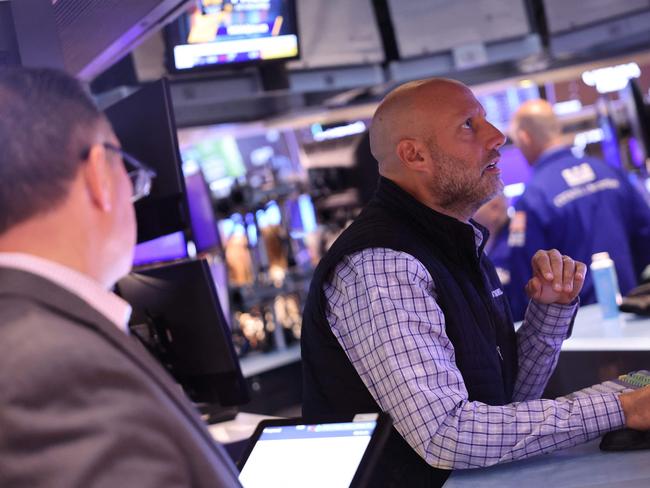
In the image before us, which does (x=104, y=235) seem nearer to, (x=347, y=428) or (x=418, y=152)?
(x=347, y=428)

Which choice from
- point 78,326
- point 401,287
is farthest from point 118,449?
point 401,287

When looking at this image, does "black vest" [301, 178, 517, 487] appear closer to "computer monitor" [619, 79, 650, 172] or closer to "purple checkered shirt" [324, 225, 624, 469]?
"purple checkered shirt" [324, 225, 624, 469]

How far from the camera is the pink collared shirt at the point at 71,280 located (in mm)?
949

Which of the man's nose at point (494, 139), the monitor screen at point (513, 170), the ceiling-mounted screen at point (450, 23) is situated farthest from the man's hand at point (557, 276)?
the monitor screen at point (513, 170)

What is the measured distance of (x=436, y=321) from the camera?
1.81 meters

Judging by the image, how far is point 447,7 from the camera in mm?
5445

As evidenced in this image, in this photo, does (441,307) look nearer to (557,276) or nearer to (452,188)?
(452,188)

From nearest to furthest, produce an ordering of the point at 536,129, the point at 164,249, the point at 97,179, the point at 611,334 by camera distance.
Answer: the point at 97,179 < the point at 164,249 < the point at 611,334 < the point at 536,129

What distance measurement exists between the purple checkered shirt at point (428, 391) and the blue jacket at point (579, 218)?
2623 millimetres

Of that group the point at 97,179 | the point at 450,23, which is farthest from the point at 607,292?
the point at 450,23

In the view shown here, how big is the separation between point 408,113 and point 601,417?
2.84 ft

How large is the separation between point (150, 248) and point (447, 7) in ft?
11.6

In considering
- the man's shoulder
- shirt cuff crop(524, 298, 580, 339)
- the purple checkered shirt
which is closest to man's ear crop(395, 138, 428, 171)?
the purple checkered shirt

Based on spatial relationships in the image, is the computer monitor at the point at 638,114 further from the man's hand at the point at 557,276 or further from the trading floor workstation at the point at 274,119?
the man's hand at the point at 557,276
